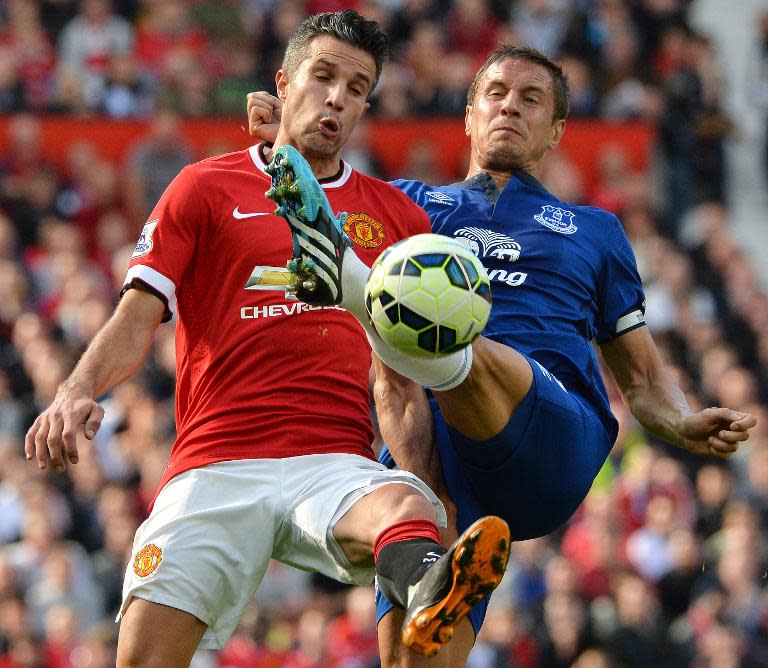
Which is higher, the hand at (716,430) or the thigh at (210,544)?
the hand at (716,430)

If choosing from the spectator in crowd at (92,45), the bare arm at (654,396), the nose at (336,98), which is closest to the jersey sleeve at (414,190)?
the nose at (336,98)

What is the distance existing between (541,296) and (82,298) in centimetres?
753

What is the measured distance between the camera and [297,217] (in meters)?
5.72

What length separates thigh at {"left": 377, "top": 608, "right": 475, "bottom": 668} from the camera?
6336mm

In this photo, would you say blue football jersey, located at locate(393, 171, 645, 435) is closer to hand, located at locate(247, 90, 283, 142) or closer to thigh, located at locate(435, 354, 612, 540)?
thigh, located at locate(435, 354, 612, 540)

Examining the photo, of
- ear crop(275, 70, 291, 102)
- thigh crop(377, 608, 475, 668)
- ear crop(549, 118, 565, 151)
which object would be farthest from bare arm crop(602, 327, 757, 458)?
ear crop(275, 70, 291, 102)

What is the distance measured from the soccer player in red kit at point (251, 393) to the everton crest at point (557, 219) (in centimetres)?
69

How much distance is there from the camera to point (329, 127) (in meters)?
6.46

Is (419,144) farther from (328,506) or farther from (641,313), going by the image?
(328,506)

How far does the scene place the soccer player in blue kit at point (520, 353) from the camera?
20.0 feet

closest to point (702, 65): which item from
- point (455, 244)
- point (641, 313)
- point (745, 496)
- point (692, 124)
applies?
point (692, 124)

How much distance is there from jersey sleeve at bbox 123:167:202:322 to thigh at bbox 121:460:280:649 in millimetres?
630

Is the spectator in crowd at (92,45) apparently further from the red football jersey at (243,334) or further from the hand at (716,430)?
the hand at (716,430)

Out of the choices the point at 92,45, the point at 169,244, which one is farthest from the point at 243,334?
the point at 92,45
